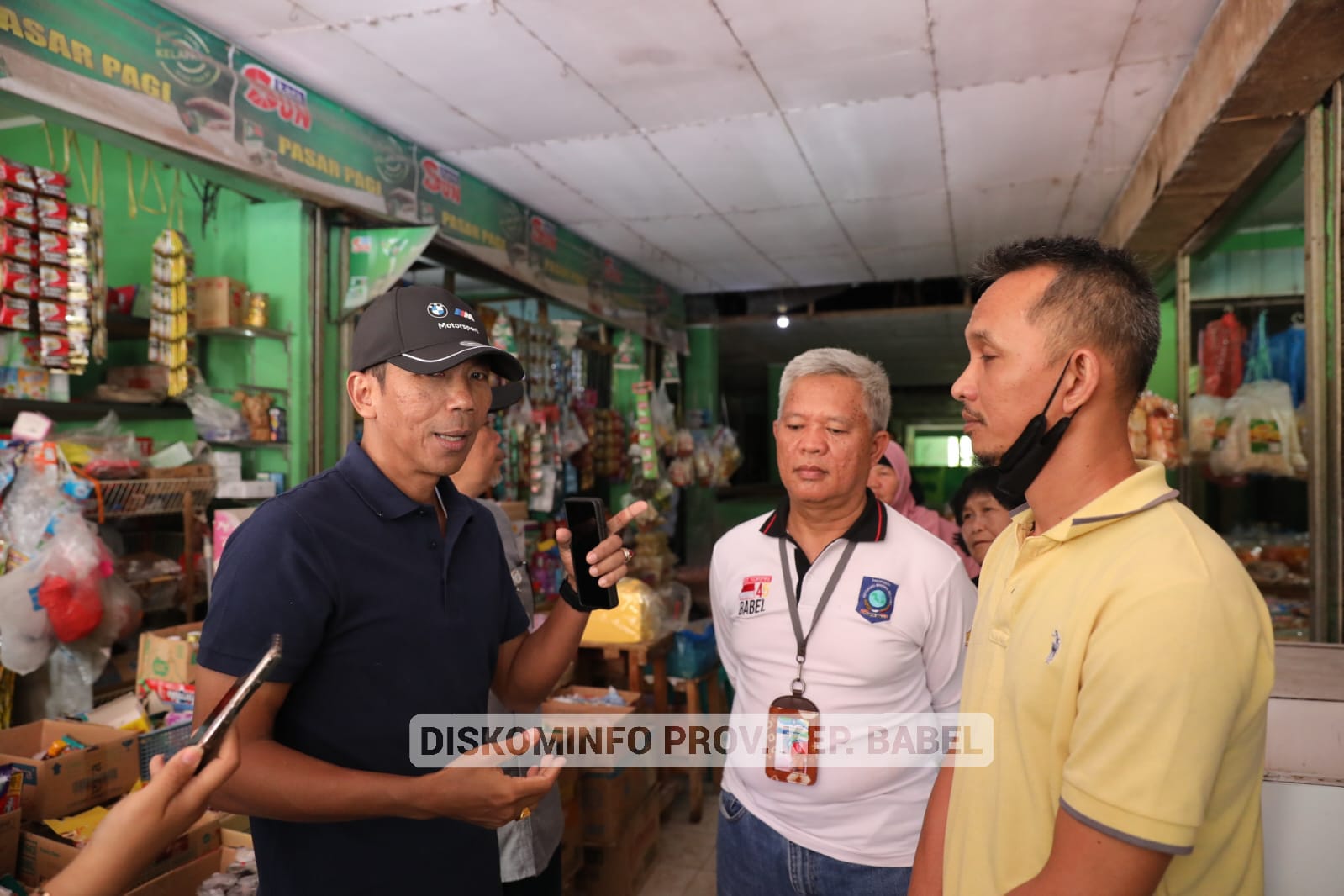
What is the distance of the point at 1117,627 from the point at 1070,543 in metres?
0.19

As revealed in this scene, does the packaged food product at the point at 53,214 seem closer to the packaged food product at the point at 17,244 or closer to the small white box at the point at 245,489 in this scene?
the packaged food product at the point at 17,244

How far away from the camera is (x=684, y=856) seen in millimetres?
3682

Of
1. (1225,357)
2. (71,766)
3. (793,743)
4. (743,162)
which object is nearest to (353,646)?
(793,743)

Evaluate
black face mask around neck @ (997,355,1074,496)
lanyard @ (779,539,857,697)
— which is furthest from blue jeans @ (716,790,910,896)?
black face mask around neck @ (997,355,1074,496)

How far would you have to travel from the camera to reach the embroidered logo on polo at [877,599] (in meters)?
1.77

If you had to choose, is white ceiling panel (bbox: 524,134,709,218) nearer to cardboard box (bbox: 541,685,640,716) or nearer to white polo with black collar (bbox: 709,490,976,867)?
cardboard box (bbox: 541,685,640,716)

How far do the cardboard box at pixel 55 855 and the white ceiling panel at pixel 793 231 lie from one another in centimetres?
489

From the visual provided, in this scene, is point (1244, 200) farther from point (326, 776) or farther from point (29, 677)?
point (29, 677)

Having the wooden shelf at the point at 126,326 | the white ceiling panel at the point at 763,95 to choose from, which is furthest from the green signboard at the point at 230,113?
the wooden shelf at the point at 126,326

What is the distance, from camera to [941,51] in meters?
3.45

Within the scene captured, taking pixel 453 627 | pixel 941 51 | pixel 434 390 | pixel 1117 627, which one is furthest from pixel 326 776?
pixel 941 51

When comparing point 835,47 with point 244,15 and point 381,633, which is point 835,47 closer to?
point 244,15

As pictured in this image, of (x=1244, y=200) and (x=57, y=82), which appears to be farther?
(x=1244, y=200)

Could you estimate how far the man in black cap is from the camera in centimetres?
115
